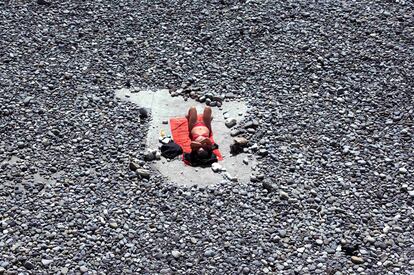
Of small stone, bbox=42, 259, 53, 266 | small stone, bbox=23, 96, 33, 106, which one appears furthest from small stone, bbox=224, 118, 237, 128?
small stone, bbox=42, 259, 53, 266

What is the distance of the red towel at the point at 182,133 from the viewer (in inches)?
Answer: 368

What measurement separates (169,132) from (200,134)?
633 millimetres

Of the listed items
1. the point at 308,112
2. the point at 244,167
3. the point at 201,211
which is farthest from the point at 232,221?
the point at 308,112

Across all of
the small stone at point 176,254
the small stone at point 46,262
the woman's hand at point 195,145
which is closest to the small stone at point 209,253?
the small stone at point 176,254

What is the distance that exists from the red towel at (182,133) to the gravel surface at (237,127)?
45 centimetres

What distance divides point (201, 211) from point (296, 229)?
1205 millimetres

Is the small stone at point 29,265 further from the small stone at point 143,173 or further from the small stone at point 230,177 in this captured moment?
the small stone at point 230,177

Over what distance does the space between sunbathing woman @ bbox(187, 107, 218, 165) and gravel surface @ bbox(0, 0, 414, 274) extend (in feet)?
1.80

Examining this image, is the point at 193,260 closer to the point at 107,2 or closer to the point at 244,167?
the point at 244,167

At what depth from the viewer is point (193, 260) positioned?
7734 mm

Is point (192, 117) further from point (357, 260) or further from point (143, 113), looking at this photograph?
point (357, 260)

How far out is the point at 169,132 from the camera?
9648 mm

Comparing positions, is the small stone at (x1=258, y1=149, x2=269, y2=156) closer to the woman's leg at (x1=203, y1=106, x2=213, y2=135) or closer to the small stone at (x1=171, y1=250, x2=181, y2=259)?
the woman's leg at (x1=203, y1=106, x2=213, y2=135)

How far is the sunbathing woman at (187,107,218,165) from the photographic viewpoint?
9016 millimetres
